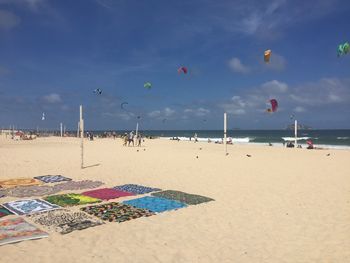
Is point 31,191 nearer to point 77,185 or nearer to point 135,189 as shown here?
point 77,185

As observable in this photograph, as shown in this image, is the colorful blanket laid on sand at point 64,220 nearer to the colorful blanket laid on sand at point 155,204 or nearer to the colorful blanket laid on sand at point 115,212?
the colorful blanket laid on sand at point 115,212

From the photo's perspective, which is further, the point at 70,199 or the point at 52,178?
the point at 52,178

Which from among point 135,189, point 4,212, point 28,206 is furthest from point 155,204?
point 4,212

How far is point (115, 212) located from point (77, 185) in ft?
12.1

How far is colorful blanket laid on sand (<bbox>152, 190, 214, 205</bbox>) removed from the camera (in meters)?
8.83

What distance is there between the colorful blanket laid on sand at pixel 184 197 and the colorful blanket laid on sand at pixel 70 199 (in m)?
1.87

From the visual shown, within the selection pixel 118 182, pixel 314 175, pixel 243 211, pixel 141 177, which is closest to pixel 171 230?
pixel 243 211

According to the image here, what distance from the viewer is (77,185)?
10.9m

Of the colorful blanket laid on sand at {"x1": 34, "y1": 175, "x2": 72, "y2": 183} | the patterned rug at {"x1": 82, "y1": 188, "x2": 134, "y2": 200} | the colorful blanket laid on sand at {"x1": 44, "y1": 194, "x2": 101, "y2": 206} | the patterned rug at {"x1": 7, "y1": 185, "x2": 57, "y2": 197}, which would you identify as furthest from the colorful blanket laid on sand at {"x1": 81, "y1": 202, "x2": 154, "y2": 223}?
the colorful blanket laid on sand at {"x1": 34, "y1": 175, "x2": 72, "y2": 183}

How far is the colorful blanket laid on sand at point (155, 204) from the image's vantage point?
810cm

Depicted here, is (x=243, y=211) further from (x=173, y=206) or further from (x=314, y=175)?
(x=314, y=175)

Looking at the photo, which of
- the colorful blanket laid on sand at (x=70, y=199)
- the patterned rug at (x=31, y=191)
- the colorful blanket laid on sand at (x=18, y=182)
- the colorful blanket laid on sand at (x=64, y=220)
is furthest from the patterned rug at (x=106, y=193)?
the colorful blanket laid on sand at (x=18, y=182)

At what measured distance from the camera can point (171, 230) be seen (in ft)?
21.6

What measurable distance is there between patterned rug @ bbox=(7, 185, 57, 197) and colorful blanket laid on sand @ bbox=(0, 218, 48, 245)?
8.59ft
